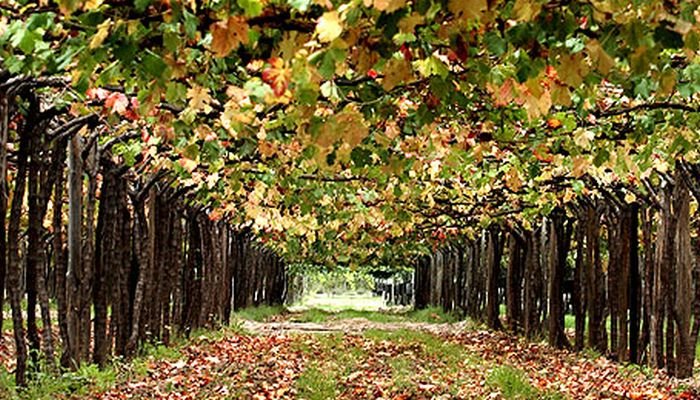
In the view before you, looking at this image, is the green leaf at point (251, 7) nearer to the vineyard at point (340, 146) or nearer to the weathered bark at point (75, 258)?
the vineyard at point (340, 146)

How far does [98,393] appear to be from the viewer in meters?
9.77

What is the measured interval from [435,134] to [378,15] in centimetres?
443

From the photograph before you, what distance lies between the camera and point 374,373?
12992 mm

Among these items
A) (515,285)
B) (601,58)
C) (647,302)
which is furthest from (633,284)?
(601,58)

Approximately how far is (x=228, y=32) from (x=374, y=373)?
1001cm

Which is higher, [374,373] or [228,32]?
[228,32]

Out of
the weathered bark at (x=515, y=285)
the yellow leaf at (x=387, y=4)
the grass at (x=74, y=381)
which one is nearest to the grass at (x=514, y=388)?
the grass at (x=74, y=381)

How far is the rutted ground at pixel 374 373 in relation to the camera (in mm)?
10438

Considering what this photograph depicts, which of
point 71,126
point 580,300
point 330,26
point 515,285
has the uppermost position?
point 71,126

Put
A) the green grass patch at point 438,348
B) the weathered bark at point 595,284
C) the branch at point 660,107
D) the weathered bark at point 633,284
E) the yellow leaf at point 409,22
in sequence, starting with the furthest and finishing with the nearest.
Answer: the weathered bark at point 595,284, the green grass patch at point 438,348, the weathered bark at point 633,284, the branch at point 660,107, the yellow leaf at point 409,22

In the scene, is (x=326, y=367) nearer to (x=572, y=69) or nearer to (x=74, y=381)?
(x=74, y=381)

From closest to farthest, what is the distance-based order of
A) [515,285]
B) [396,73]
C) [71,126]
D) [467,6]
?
[467,6] < [396,73] < [71,126] < [515,285]

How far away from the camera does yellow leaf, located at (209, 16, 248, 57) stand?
3.51 meters

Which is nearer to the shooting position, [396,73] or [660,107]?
[396,73]
